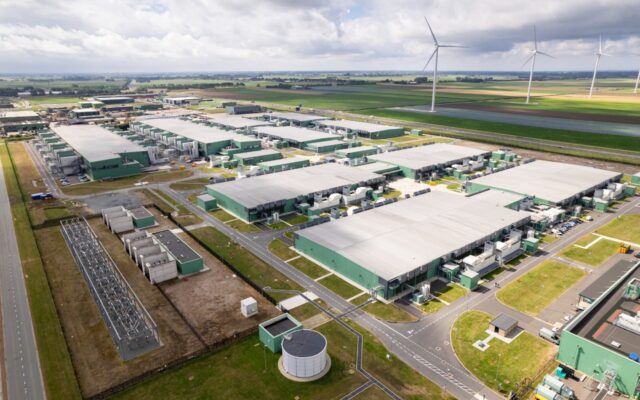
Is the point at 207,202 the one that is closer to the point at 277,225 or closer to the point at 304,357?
the point at 277,225

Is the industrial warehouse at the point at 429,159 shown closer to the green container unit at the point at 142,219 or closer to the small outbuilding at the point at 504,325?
the small outbuilding at the point at 504,325

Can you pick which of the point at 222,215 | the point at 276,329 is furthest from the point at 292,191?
the point at 276,329

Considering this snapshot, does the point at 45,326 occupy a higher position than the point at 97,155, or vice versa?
the point at 97,155

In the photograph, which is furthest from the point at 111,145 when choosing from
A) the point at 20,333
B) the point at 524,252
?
the point at 524,252

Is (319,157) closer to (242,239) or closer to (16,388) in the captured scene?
(242,239)

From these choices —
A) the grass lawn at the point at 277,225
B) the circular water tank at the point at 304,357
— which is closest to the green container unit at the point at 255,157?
the grass lawn at the point at 277,225

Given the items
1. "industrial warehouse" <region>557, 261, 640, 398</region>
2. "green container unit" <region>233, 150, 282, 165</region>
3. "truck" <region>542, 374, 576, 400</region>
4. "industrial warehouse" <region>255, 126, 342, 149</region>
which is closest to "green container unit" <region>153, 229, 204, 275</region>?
"truck" <region>542, 374, 576, 400</region>

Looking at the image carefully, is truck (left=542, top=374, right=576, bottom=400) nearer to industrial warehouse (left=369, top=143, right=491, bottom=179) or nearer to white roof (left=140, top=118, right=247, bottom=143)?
industrial warehouse (left=369, top=143, right=491, bottom=179)
